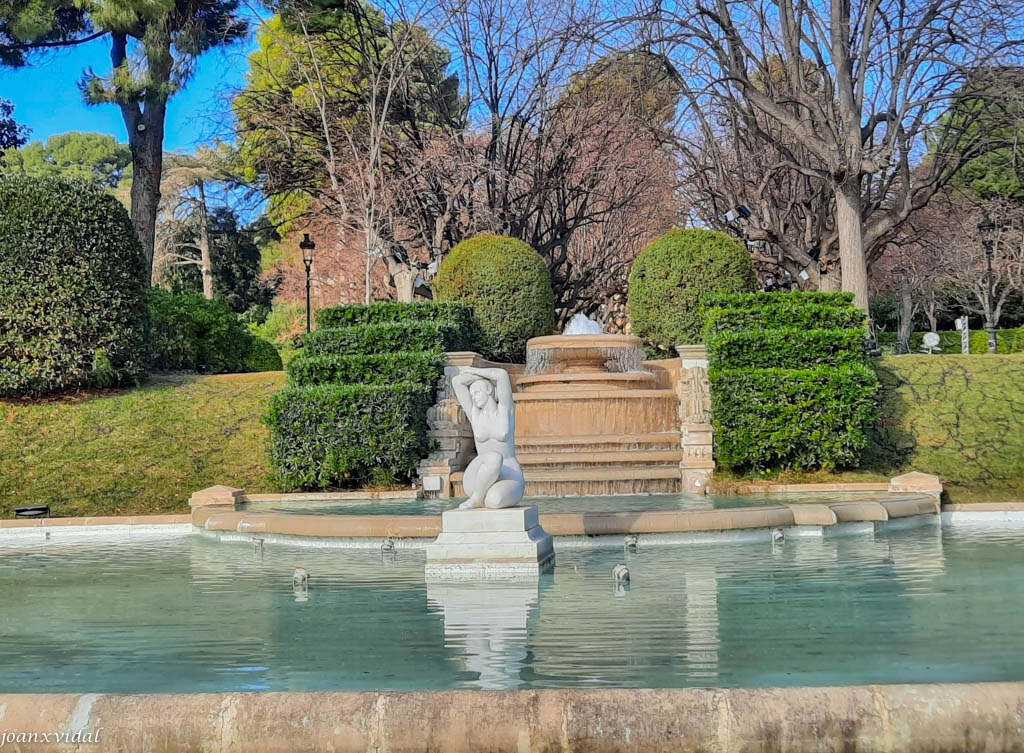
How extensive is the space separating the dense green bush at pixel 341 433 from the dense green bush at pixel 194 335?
6972mm

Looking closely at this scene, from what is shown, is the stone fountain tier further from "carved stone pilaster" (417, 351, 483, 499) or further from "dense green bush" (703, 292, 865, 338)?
"carved stone pilaster" (417, 351, 483, 499)

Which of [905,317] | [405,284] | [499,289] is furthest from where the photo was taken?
[905,317]

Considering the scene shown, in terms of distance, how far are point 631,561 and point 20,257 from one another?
42.6 feet

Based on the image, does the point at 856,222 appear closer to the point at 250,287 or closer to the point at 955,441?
the point at 955,441

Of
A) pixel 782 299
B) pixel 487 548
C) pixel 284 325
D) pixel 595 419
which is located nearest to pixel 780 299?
pixel 782 299

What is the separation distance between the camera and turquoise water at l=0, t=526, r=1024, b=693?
183 inches

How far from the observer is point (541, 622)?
231 inches

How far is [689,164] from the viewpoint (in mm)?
28125

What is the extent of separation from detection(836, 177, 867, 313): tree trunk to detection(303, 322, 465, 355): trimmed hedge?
9614 millimetres

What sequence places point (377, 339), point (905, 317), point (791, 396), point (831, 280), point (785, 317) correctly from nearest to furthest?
1. point (791, 396)
2. point (785, 317)
3. point (377, 339)
4. point (831, 280)
5. point (905, 317)

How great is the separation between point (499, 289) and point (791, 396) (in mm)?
7893

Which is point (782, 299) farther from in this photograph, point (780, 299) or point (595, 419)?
point (595, 419)

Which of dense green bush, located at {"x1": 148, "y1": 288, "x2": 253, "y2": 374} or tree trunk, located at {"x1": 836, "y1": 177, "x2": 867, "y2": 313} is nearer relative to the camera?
dense green bush, located at {"x1": 148, "y1": 288, "x2": 253, "y2": 374}

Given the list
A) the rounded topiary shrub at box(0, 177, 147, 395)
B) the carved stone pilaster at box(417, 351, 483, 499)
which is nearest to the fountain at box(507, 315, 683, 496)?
the carved stone pilaster at box(417, 351, 483, 499)
